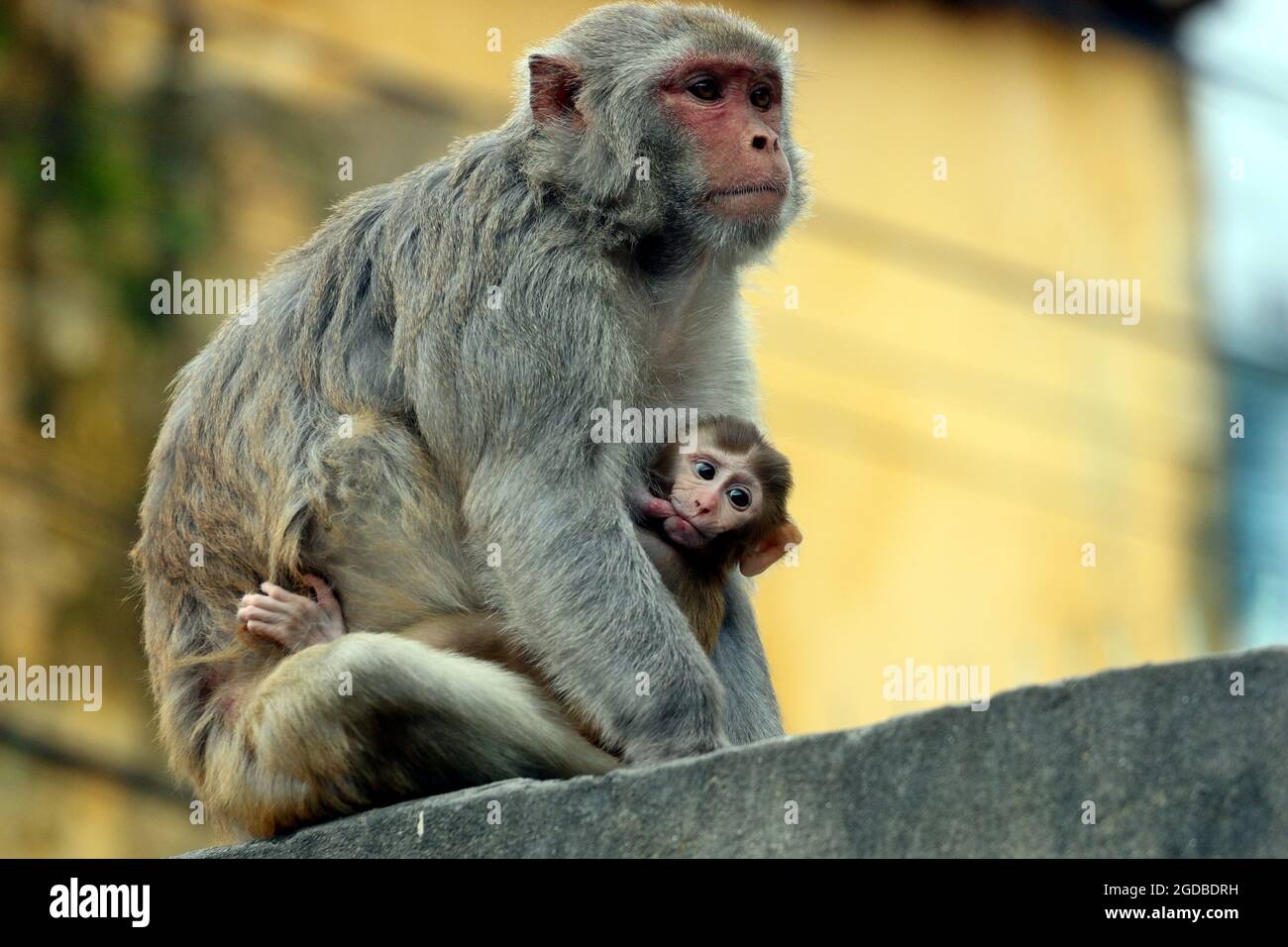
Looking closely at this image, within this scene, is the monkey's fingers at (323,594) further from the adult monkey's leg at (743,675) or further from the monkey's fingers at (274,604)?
the adult monkey's leg at (743,675)

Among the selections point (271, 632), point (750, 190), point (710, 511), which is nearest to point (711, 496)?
point (710, 511)

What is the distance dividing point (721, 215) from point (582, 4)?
26.3ft

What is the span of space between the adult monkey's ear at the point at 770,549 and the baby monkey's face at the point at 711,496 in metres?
0.23

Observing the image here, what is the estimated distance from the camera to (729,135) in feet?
23.4

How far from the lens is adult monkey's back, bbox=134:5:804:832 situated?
639 cm

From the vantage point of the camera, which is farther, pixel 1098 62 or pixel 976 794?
pixel 1098 62

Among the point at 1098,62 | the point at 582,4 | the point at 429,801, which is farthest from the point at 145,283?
the point at 429,801

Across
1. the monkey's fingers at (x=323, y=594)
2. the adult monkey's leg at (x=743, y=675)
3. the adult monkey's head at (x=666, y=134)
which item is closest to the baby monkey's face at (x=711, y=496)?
the adult monkey's leg at (x=743, y=675)

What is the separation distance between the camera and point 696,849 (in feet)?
18.1

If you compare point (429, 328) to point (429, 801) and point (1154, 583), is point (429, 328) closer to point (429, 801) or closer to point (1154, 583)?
point (429, 801)

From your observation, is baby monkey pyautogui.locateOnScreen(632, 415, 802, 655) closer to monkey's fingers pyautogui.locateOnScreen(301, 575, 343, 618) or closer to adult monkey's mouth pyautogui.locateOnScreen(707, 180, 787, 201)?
adult monkey's mouth pyautogui.locateOnScreen(707, 180, 787, 201)

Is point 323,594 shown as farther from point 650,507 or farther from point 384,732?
point 650,507

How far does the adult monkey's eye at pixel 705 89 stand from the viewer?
7.23 m

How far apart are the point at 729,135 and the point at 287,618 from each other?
2440mm
